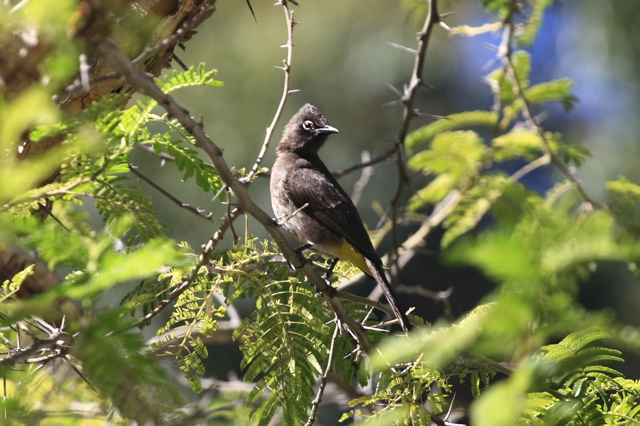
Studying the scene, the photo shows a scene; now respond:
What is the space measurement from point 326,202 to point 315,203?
7 cm

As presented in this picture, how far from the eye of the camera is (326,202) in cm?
469

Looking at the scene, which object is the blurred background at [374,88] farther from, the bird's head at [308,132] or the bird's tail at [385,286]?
the bird's tail at [385,286]

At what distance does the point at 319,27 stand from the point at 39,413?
30.5ft

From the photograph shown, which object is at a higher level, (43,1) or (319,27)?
(43,1)

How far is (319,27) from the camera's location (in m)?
10.5

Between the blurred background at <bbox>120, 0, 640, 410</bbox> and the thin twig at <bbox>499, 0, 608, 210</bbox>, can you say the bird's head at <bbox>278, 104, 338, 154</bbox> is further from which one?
the blurred background at <bbox>120, 0, 640, 410</bbox>

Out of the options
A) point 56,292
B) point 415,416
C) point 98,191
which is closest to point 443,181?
point 415,416

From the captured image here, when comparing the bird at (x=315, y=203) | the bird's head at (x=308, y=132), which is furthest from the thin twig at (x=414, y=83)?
the bird's head at (x=308, y=132)

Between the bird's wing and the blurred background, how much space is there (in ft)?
14.3

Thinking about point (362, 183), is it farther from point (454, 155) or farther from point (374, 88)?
point (374, 88)

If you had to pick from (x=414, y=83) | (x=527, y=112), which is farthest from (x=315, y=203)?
(x=527, y=112)

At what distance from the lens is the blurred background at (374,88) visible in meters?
9.66

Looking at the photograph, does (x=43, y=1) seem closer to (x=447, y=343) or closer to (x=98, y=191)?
(x=447, y=343)

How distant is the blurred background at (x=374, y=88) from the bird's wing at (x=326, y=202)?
4346 millimetres
